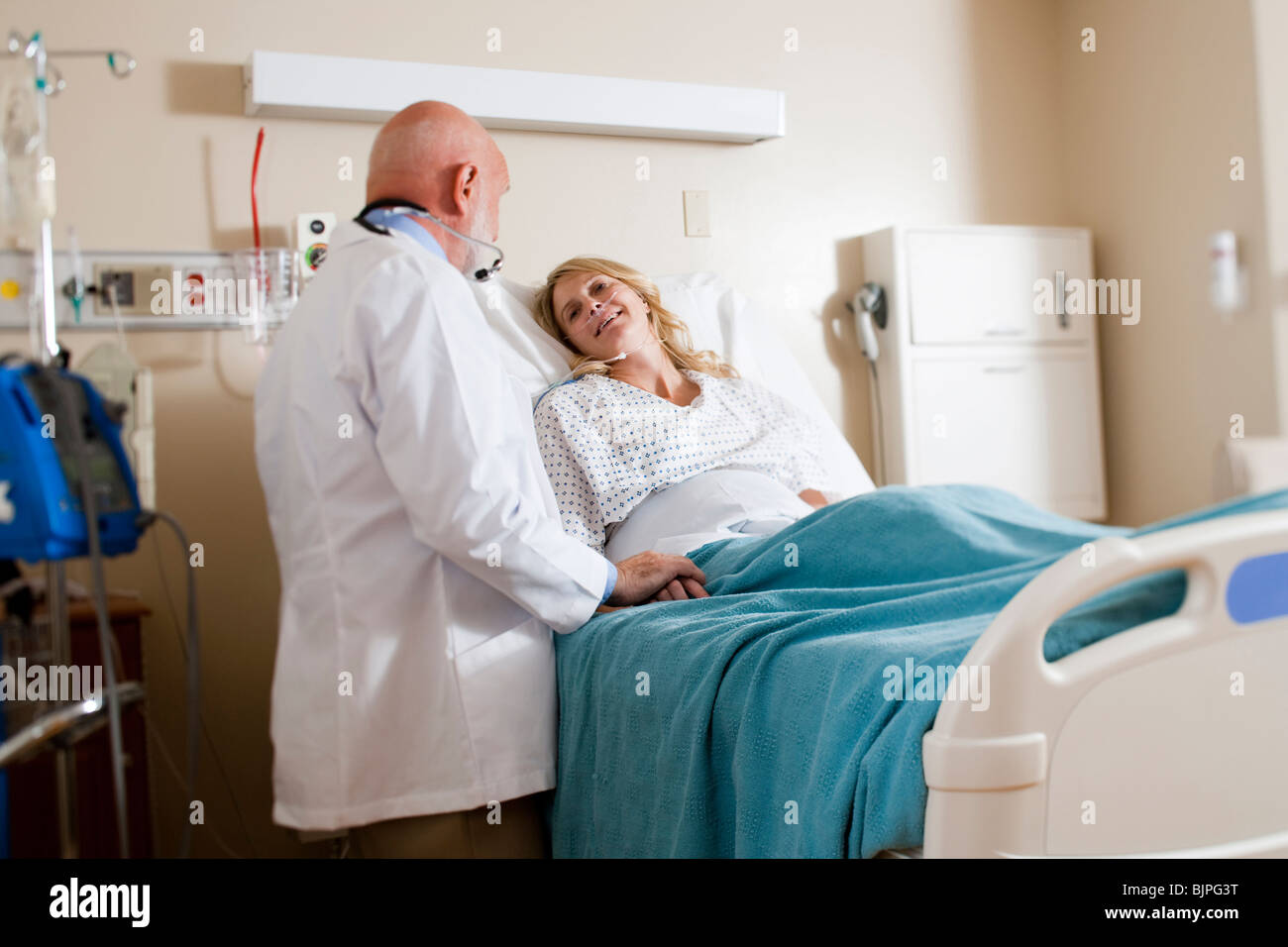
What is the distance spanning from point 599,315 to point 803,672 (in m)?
1.13

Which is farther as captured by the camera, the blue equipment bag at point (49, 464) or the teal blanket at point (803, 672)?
the teal blanket at point (803, 672)

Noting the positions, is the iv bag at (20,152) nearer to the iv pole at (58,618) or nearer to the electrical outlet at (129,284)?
the iv pole at (58,618)

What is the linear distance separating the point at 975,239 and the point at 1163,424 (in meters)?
0.68

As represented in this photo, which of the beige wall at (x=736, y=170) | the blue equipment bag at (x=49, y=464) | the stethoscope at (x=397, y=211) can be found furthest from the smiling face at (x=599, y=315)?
the blue equipment bag at (x=49, y=464)

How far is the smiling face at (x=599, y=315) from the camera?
2033mm

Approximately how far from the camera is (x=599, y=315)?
2.04 meters

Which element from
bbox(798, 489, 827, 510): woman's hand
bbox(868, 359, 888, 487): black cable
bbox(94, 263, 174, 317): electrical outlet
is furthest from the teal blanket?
bbox(868, 359, 888, 487): black cable

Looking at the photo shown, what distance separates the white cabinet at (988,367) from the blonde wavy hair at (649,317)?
0.60 m

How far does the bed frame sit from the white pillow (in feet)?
3.81

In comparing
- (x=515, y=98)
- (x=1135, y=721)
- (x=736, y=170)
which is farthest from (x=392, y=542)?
(x=736, y=170)

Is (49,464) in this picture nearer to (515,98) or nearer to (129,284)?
(129,284)

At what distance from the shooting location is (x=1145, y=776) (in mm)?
868
